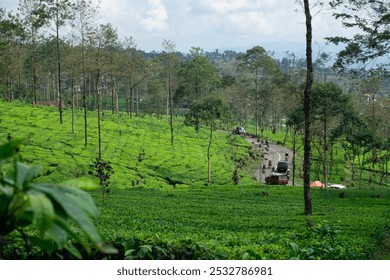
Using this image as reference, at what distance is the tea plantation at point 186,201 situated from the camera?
5102mm

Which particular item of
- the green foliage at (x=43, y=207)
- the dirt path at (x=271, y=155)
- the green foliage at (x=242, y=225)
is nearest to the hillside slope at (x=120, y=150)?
the dirt path at (x=271, y=155)

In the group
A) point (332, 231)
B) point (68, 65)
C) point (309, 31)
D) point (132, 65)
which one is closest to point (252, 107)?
point (132, 65)

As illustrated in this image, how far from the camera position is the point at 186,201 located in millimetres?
24344

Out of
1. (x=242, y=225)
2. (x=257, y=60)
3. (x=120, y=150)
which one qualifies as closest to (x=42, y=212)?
(x=242, y=225)

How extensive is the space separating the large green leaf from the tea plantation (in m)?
1.07

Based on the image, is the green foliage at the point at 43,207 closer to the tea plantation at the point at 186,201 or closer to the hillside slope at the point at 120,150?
the tea plantation at the point at 186,201

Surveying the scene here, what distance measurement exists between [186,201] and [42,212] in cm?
2329

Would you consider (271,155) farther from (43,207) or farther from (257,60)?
(43,207)

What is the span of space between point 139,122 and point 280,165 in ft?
66.5

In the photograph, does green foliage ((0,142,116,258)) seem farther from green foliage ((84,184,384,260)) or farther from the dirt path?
the dirt path

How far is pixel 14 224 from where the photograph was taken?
1.39 metres

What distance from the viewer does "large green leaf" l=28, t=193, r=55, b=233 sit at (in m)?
1.23

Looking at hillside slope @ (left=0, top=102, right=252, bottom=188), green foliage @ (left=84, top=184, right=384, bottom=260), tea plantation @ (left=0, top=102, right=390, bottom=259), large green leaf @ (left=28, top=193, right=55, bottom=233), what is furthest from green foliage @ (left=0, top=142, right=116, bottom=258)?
hillside slope @ (left=0, top=102, right=252, bottom=188)

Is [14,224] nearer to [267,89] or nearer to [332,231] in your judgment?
[332,231]
